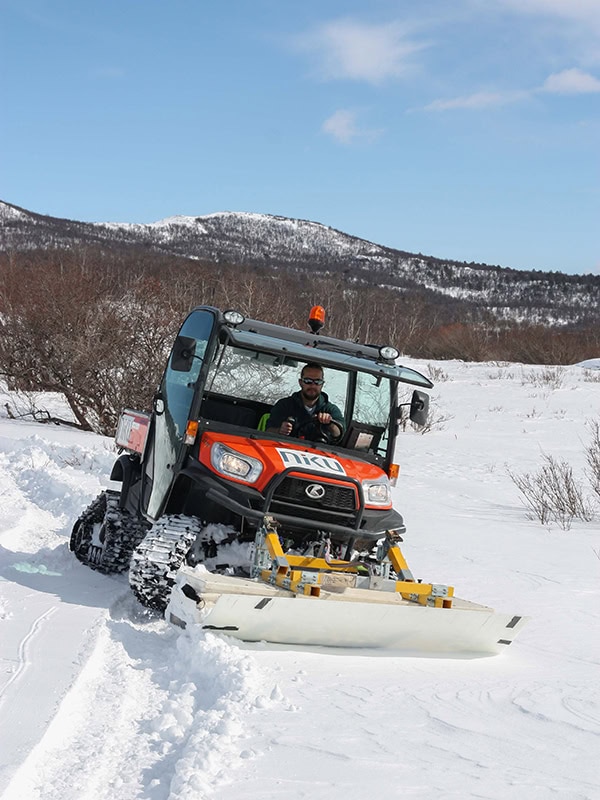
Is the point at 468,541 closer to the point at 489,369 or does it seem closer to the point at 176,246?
the point at 489,369

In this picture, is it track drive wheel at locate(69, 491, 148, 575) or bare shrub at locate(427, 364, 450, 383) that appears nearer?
track drive wheel at locate(69, 491, 148, 575)

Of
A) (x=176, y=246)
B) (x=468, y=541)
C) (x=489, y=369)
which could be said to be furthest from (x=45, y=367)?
(x=176, y=246)

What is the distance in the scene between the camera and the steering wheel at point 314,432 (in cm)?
682

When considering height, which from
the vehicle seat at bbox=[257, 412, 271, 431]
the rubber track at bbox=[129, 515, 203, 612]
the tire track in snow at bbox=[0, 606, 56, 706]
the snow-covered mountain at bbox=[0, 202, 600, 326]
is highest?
the snow-covered mountain at bbox=[0, 202, 600, 326]

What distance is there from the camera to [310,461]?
240 inches

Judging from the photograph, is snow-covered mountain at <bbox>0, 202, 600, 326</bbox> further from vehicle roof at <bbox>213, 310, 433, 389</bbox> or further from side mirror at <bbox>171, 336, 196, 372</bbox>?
side mirror at <bbox>171, 336, 196, 372</bbox>

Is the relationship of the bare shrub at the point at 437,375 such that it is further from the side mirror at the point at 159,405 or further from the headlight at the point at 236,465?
the headlight at the point at 236,465

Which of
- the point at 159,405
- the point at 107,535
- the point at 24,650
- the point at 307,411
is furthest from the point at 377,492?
the point at 24,650

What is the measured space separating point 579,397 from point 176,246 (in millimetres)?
100141

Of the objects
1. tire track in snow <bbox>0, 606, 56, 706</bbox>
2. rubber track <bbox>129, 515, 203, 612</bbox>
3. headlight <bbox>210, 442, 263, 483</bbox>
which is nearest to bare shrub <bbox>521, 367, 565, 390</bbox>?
headlight <bbox>210, 442, 263, 483</bbox>

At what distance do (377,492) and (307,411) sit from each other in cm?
92

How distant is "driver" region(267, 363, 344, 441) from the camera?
6.79m

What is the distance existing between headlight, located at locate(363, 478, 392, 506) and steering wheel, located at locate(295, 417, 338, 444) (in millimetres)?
632

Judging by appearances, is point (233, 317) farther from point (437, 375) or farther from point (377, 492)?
point (437, 375)
